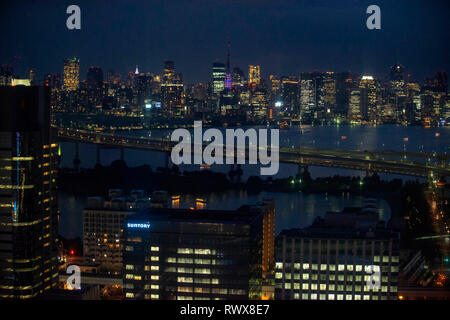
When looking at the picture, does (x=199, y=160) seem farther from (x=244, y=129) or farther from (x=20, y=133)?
(x=20, y=133)

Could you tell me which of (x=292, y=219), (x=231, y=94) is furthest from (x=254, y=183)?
(x=231, y=94)

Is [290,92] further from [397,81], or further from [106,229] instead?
[106,229]

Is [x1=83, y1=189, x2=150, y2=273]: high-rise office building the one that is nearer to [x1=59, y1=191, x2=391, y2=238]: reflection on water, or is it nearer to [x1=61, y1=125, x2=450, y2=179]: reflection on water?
[x1=59, y1=191, x2=391, y2=238]: reflection on water

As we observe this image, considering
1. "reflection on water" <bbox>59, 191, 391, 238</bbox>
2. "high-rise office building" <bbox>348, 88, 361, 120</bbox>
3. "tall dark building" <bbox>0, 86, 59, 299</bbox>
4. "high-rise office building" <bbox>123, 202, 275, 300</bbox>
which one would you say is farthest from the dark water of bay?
"high-rise office building" <bbox>123, 202, 275, 300</bbox>

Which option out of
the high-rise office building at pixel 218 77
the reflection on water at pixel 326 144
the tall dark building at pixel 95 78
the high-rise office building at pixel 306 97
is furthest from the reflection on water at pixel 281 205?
the high-rise office building at pixel 218 77

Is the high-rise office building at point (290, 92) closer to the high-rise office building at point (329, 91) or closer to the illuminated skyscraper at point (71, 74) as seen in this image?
the high-rise office building at point (329, 91)

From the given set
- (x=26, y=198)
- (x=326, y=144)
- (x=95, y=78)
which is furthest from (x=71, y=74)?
(x=26, y=198)
